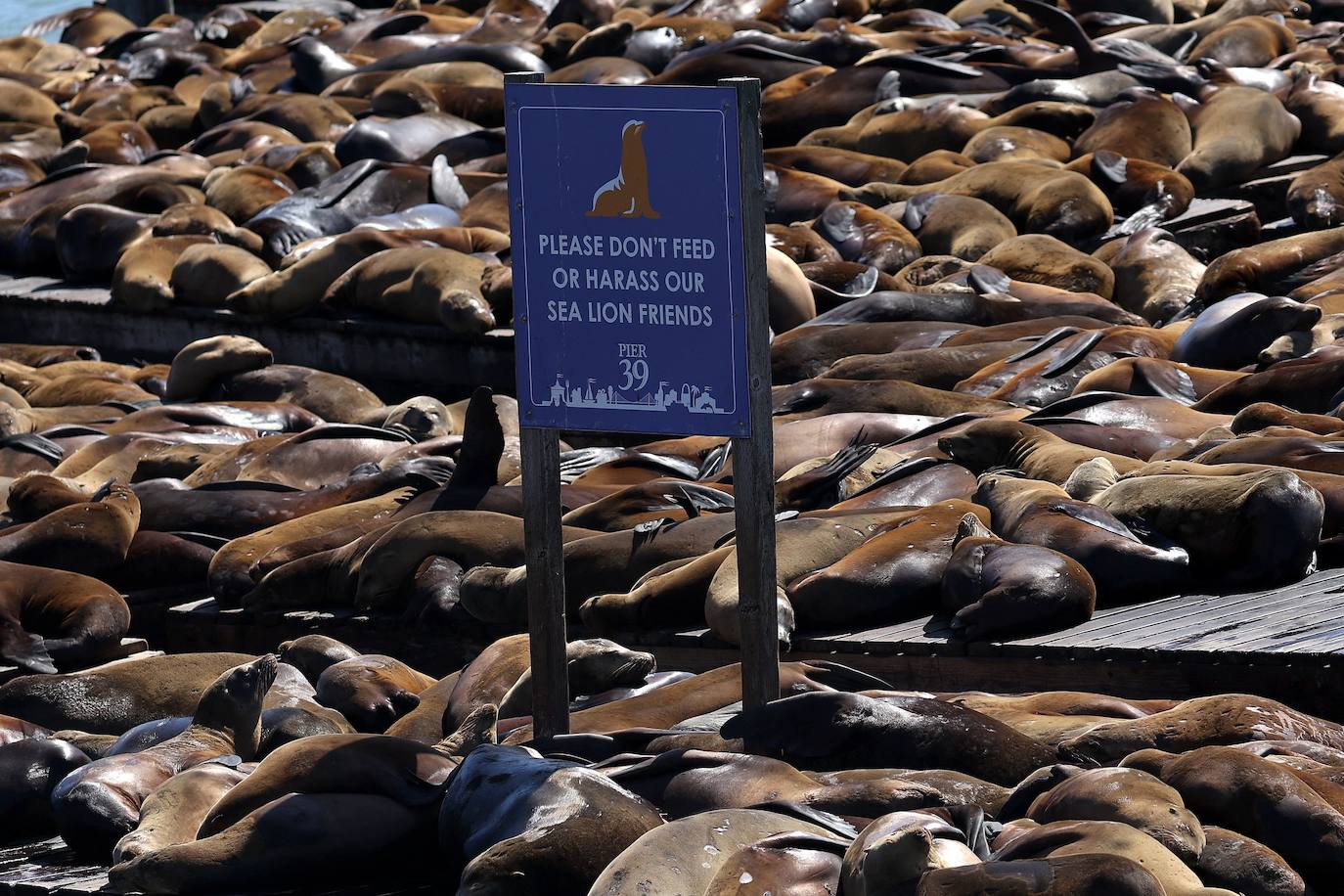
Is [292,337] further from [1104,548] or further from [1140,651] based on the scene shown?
[1140,651]

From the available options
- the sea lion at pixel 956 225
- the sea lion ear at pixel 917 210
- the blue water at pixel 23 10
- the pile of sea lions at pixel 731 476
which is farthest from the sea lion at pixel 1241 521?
→ the blue water at pixel 23 10

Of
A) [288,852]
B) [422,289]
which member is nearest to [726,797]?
[288,852]

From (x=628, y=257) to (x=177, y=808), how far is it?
165cm

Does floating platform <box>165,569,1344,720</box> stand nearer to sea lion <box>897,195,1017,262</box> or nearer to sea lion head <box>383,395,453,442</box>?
sea lion head <box>383,395,453,442</box>

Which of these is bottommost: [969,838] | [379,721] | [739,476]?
[379,721]

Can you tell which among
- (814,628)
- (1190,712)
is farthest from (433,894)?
(814,628)

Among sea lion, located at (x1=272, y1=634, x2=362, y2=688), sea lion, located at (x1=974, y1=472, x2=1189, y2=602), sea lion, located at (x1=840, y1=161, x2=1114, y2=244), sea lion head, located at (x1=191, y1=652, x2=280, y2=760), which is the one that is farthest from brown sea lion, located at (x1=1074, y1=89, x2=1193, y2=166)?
sea lion head, located at (x1=191, y1=652, x2=280, y2=760)

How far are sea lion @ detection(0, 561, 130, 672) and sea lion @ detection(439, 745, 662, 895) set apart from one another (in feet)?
12.5

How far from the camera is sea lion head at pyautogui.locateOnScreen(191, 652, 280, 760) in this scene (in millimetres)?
5387

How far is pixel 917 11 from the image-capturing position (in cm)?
1952

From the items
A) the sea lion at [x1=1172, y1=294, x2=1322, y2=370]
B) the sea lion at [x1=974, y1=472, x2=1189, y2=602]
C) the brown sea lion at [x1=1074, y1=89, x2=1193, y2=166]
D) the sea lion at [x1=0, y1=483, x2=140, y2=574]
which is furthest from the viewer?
the brown sea lion at [x1=1074, y1=89, x2=1193, y2=166]

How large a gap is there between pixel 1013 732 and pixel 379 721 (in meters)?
2.28

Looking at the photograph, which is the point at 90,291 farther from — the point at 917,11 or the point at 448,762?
the point at 448,762

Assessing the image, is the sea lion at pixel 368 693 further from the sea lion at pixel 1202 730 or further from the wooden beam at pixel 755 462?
the sea lion at pixel 1202 730
